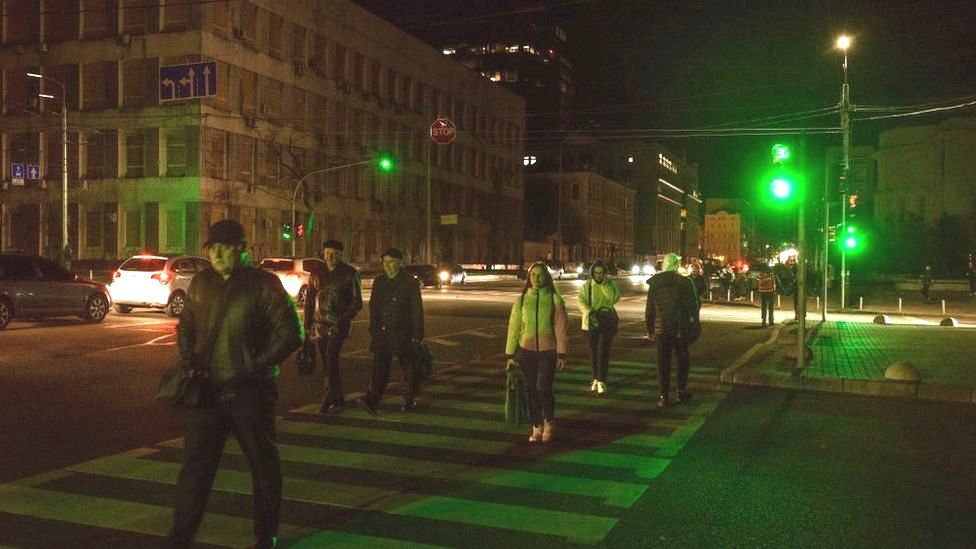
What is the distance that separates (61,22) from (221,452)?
52831mm

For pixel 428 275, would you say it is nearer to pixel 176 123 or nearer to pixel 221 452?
pixel 176 123

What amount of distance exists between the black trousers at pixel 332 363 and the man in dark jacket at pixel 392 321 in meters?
0.36

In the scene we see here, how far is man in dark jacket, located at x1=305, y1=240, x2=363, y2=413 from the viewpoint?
948cm

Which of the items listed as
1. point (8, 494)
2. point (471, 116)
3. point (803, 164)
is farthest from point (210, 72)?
point (471, 116)

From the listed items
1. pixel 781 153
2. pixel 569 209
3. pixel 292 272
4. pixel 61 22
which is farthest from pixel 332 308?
pixel 569 209

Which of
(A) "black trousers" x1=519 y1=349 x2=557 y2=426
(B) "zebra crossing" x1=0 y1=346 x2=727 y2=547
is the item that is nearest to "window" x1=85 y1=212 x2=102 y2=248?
(B) "zebra crossing" x1=0 y1=346 x2=727 y2=547

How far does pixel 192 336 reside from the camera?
4785 millimetres

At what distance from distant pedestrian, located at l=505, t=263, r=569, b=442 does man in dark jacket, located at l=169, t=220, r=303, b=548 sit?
368 cm

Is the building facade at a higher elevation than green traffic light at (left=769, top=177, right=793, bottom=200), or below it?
higher

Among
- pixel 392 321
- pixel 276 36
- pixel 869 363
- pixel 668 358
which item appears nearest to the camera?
pixel 392 321

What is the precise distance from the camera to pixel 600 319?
37.9ft

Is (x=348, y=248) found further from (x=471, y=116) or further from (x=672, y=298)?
(x=672, y=298)

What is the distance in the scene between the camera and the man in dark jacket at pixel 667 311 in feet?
34.0

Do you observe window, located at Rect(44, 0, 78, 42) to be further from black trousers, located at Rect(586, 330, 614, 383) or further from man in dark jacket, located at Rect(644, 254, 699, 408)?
man in dark jacket, located at Rect(644, 254, 699, 408)
